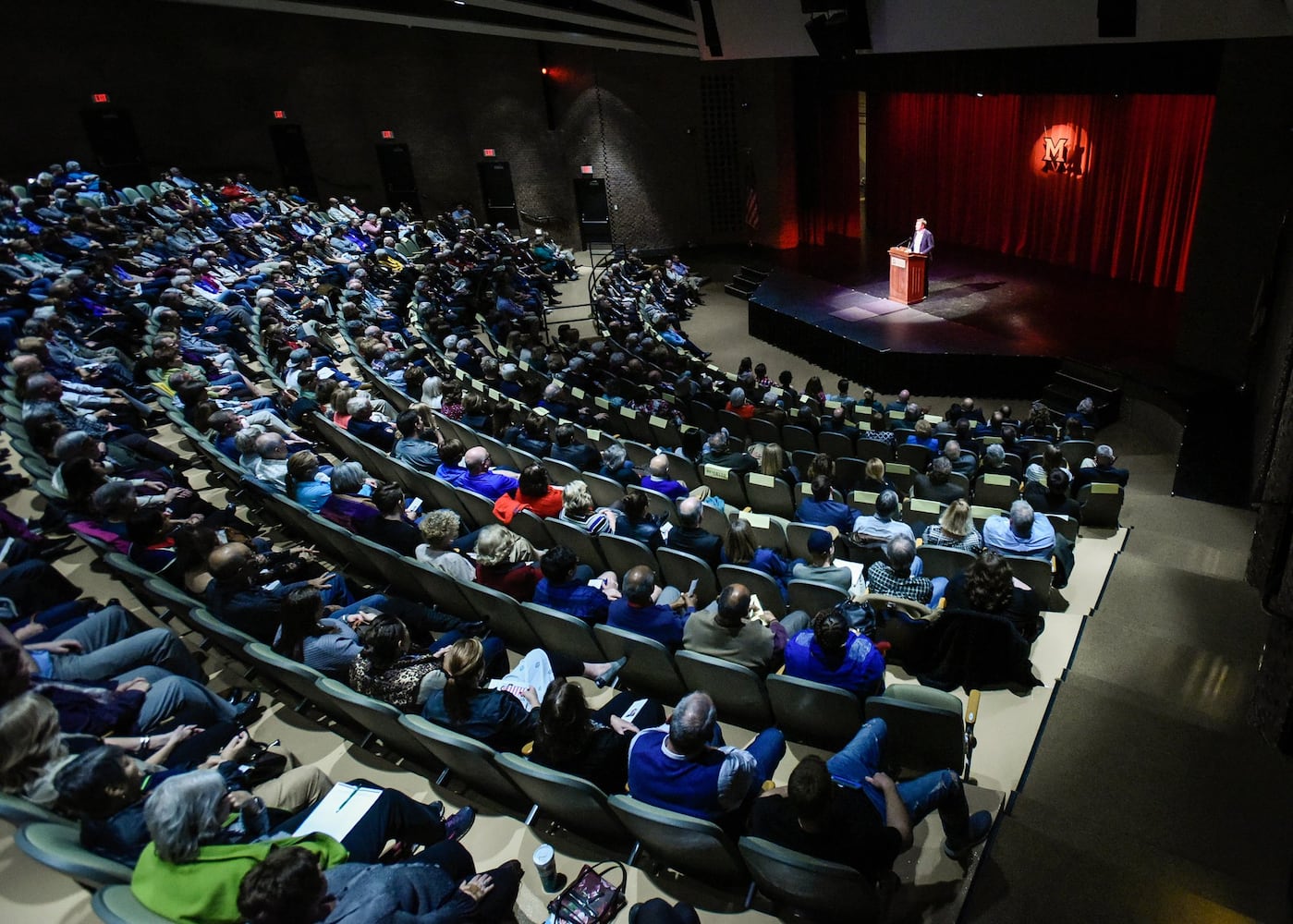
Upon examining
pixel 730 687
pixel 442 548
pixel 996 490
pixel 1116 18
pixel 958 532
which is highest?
pixel 1116 18

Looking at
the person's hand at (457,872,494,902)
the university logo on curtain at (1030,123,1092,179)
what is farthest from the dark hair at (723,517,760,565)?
the university logo on curtain at (1030,123,1092,179)

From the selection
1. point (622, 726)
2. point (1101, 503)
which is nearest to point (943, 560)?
point (1101, 503)

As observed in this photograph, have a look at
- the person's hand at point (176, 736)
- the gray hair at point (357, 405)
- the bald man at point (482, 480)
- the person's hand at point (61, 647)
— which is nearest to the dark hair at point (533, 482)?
the bald man at point (482, 480)

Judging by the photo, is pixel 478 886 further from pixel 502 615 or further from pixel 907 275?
pixel 907 275

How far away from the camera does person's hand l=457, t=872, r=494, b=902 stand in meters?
2.57

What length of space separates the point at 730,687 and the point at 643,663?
0.46 m

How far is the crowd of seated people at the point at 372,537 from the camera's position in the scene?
108 inches

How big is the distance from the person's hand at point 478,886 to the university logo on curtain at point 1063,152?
47.4ft

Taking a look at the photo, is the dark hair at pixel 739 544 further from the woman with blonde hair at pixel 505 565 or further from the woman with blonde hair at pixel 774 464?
the woman with blonde hair at pixel 774 464

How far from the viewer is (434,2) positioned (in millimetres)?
14172

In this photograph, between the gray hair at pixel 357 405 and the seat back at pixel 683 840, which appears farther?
the gray hair at pixel 357 405

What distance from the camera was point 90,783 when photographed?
2.63m

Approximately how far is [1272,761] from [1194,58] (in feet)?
27.5

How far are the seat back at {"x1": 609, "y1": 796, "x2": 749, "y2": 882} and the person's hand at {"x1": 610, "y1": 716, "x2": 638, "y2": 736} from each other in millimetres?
478
